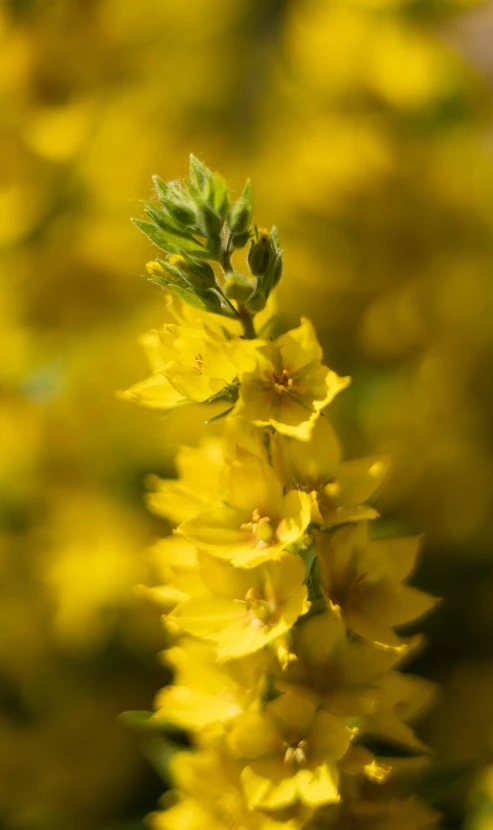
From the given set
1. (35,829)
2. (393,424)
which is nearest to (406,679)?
(393,424)

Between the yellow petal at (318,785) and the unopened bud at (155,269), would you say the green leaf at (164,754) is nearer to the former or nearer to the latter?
the yellow petal at (318,785)

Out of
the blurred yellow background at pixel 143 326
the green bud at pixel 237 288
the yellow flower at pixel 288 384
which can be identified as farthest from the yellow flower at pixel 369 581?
the blurred yellow background at pixel 143 326

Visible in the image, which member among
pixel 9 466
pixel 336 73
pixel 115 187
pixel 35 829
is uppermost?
pixel 336 73

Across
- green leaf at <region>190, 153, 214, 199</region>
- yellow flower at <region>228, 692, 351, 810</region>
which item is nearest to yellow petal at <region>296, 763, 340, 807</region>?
yellow flower at <region>228, 692, 351, 810</region>

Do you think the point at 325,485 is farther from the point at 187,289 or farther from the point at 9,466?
the point at 9,466

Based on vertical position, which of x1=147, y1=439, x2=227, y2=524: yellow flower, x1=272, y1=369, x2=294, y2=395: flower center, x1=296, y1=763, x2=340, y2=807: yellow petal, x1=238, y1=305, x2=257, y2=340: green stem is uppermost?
x1=238, y1=305, x2=257, y2=340: green stem

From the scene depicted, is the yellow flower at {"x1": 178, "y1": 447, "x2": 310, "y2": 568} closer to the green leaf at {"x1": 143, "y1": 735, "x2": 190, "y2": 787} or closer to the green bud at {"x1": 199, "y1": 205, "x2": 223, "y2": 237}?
the green bud at {"x1": 199, "y1": 205, "x2": 223, "y2": 237}

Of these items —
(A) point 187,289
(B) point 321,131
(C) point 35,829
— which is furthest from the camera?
(B) point 321,131
